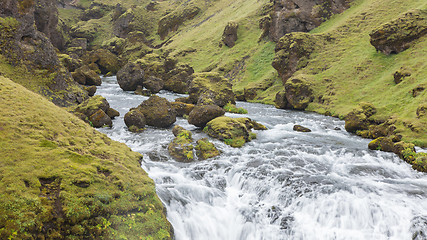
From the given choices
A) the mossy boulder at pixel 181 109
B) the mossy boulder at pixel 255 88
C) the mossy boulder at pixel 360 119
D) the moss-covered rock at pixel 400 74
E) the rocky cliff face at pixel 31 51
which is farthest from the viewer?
the mossy boulder at pixel 255 88

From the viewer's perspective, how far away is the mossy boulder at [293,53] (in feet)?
140

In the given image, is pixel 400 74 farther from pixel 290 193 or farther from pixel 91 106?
pixel 91 106

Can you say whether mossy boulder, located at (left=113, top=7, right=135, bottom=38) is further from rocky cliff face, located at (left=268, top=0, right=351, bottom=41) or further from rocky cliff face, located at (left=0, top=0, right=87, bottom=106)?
rocky cliff face, located at (left=0, top=0, right=87, bottom=106)

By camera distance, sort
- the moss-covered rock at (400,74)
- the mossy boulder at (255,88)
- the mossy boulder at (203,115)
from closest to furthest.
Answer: the mossy boulder at (203,115)
the moss-covered rock at (400,74)
the mossy boulder at (255,88)

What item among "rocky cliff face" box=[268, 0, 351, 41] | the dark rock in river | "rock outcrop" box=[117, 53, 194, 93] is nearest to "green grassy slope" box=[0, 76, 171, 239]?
the dark rock in river

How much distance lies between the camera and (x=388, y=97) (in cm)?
2698

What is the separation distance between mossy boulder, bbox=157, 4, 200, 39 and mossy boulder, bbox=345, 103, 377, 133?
9347 cm

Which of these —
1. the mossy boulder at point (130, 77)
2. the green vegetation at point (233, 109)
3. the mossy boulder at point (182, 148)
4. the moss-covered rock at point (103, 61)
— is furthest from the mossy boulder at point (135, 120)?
the moss-covered rock at point (103, 61)

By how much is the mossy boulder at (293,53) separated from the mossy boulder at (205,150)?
1182 inches

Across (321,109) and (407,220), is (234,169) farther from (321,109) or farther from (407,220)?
(321,109)

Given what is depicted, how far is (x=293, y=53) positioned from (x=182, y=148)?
1285 inches

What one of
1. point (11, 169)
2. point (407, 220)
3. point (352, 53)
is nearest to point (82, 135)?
point (11, 169)

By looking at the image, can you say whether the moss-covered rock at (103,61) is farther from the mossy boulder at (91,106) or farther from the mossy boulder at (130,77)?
the mossy boulder at (91,106)

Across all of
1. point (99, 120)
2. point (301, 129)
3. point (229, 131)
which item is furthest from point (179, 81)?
point (229, 131)
